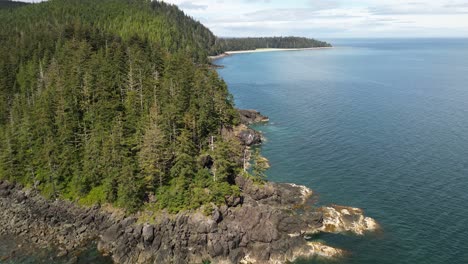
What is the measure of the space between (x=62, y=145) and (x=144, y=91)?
72.5ft

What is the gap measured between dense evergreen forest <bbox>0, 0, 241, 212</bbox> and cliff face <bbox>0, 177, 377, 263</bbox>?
3.34 meters

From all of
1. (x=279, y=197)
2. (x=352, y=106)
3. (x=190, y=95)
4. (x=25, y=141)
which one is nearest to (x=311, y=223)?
(x=279, y=197)

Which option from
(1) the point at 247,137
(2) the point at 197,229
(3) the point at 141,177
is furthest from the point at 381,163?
(3) the point at 141,177

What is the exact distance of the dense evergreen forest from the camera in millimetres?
65694

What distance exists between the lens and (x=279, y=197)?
72.2 meters

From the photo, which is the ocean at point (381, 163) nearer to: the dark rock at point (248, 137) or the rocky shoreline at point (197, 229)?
the rocky shoreline at point (197, 229)

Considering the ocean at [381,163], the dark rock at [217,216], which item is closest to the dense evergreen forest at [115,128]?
the dark rock at [217,216]

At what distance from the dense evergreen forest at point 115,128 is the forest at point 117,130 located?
0.72 feet

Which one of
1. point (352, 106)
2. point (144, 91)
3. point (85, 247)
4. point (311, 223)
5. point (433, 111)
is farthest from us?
point (352, 106)

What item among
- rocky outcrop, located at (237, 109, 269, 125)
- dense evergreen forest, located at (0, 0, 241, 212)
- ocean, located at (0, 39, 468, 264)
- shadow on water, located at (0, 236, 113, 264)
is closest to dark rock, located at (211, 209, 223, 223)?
dense evergreen forest, located at (0, 0, 241, 212)

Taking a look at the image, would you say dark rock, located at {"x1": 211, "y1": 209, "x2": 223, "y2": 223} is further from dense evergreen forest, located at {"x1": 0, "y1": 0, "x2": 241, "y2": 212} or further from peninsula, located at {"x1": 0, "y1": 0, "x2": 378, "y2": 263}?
dense evergreen forest, located at {"x1": 0, "y1": 0, "x2": 241, "y2": 212}

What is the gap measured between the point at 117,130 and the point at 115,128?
0.57 metres

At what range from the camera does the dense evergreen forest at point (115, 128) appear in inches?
2586

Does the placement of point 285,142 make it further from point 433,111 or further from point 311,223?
point 433,111
